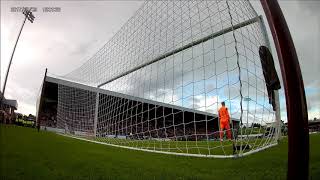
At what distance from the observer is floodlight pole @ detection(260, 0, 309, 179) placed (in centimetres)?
79

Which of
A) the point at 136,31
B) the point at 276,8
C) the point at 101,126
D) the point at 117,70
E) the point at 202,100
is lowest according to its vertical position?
the point at 101,126

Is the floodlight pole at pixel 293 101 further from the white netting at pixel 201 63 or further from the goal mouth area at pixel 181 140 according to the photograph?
the goal mouth area at pixel 181 140

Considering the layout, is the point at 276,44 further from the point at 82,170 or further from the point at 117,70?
the point at 117,70

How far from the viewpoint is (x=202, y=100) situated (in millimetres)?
3568

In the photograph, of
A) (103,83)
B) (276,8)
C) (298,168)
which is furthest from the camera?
(103,83)

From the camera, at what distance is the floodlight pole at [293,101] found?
2.59ft

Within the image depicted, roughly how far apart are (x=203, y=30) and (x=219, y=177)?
8.60 ft

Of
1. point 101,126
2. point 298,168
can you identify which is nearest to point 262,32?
point 298,168

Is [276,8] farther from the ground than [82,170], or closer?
farther from the ground

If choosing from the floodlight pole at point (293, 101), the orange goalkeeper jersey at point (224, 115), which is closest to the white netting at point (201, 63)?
the orange goalkeeper jersey at point (224, 115)

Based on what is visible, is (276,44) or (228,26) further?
(228,26)

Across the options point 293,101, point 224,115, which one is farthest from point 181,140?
point 293,101

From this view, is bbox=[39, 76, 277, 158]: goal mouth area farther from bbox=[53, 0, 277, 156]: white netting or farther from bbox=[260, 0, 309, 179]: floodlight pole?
bbox=[260, 0, 309, 179]: floodlight pole

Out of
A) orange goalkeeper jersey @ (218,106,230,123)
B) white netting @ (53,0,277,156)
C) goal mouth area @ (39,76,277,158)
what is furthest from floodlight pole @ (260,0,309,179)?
orange goalkeeper jersey @ (218,106,230,123)
